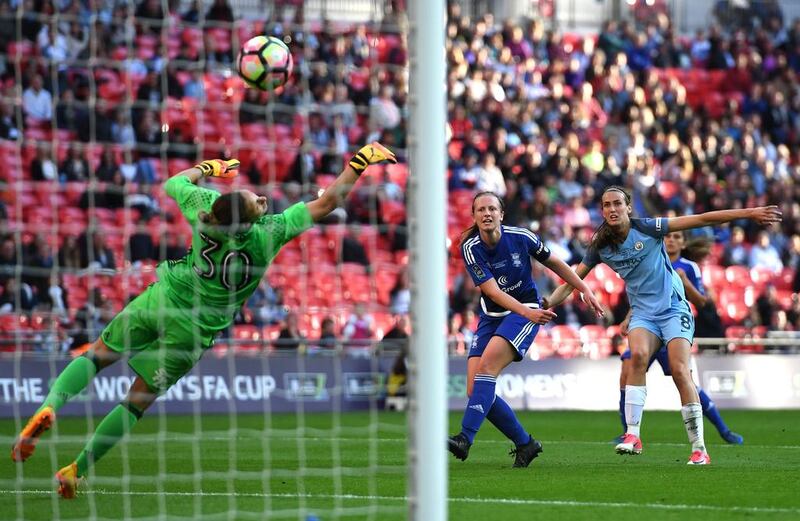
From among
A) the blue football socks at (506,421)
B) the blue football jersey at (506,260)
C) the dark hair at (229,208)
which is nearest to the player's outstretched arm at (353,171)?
the dark hair at (229,208)

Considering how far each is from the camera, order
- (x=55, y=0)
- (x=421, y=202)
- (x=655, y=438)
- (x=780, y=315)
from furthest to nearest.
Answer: (x=780, y=315) < (x=55, y=0) < (x=655, y=438) < (x=421, y=202)

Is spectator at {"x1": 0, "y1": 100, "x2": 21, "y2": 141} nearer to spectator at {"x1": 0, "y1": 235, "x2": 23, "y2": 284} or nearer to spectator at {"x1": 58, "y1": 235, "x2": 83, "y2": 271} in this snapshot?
spectator at {"x1": 0, "y1": 235, "x2": 23, "y2": 284}

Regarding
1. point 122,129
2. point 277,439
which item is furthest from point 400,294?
point 277,439

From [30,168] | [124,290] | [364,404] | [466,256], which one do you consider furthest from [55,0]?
[466,256]

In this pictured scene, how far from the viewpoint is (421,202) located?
5.99 m

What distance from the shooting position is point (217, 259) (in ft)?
27.0

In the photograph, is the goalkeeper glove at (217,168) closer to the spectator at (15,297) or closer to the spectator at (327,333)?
the spectator at (15,297)

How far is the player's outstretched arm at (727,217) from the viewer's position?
9.16 m

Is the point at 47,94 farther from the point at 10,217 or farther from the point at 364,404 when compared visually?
the point at 364,404

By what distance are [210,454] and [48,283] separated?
5.80 meters

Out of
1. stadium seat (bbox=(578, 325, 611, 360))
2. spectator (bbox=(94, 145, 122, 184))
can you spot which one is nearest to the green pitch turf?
spectator (bbox=(94, 145, 122, 184))

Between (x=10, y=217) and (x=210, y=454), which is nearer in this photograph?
(x=210, y=454)

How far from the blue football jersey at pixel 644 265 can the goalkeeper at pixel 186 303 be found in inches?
129

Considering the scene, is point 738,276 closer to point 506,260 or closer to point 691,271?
point 691,271
